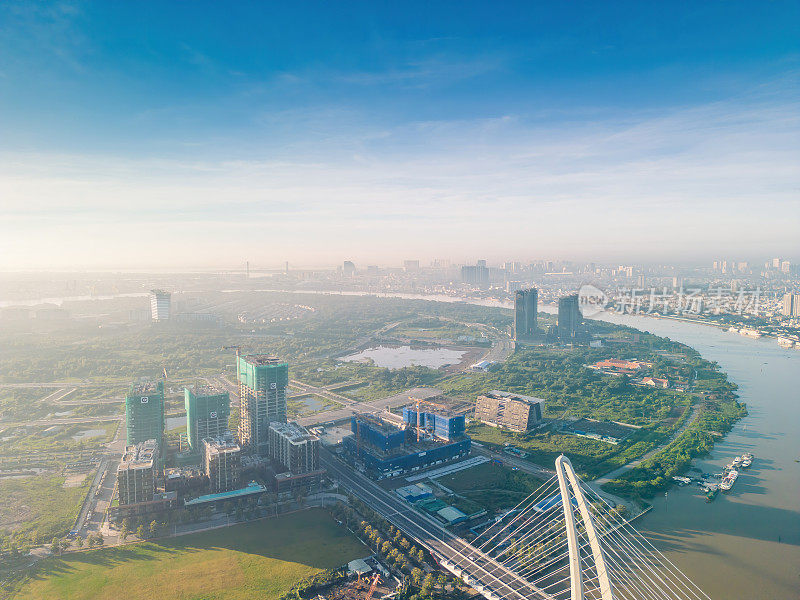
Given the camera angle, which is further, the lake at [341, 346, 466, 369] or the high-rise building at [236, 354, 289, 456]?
the lake at [341, 346, 466, 369]

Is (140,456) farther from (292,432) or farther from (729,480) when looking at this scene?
(729,480)

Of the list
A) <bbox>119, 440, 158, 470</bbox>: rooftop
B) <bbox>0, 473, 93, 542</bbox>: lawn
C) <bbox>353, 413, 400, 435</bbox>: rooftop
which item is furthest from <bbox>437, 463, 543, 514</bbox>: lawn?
<bbox>0, 473, 93, 542</bbox>: lawn

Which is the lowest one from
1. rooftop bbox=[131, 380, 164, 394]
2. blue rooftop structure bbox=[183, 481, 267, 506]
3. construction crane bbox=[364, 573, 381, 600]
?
construction crane bbox=[364, 573, 381, 600]

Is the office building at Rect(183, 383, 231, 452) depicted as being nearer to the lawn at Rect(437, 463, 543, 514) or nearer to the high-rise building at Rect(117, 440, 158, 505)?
the high-rise building at Rect(117, 440, 158, 505)

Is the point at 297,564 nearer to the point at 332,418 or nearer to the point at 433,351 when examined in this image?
the point at 332,418

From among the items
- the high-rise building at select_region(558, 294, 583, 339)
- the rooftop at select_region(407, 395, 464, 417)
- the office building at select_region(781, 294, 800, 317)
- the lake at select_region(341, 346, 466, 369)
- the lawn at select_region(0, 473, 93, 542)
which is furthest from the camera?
the office building at select_region(781, 294, 800, 317)

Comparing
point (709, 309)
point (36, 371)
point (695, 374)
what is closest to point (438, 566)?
point (695, 374)

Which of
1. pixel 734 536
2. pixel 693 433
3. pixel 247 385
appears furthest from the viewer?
pixel 693 433
